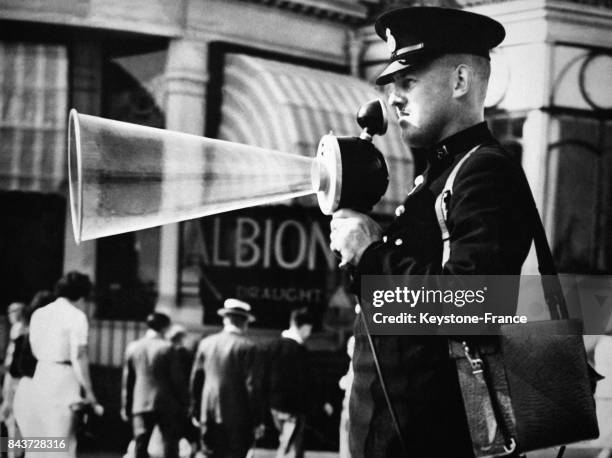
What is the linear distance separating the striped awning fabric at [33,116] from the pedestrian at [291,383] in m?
0.91


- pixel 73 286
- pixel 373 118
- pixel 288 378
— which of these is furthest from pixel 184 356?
pixel 373 118

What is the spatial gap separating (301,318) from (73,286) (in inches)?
30.2

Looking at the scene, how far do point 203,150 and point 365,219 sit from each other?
395 millimetres

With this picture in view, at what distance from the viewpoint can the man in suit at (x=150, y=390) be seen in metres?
2.76

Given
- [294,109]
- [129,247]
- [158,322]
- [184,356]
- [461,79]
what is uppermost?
[294,109]

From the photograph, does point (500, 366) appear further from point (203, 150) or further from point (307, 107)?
point (307, 107)

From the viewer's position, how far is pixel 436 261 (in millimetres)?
1571

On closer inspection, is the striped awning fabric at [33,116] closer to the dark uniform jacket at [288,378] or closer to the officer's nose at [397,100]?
the dark uniform jacket at [288,378]

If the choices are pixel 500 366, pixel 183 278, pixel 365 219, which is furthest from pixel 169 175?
pixel 183 278

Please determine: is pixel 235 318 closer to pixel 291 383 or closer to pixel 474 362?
pixel 291 383

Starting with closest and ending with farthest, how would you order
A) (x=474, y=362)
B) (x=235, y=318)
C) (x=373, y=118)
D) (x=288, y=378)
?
(x=474, y=362) < (x=373, y=118) < (x=235, y=318) < (x=288, y=378)

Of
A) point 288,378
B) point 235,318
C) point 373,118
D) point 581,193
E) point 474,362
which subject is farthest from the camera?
point 288,378

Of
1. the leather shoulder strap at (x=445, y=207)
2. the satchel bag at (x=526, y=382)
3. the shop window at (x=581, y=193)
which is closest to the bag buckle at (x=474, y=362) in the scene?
the satchel bag at (x=526, y=382)

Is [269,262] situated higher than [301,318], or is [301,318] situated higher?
[269,262]
